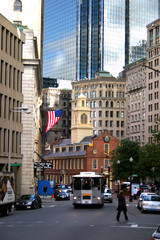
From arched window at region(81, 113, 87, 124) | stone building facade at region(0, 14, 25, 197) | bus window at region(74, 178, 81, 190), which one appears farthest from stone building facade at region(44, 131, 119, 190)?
bus window at region(74, 178, 81, 190)

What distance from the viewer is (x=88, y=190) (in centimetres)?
4341

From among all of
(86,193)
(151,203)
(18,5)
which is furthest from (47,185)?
(151,203)

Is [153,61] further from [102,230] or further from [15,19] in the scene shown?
[102,230]

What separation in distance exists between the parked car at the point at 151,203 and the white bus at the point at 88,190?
16.4ft

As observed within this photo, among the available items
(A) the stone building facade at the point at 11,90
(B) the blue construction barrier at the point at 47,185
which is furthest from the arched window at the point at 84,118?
(A) the stone building facade at the point at 11,90

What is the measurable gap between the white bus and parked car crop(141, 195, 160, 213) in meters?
4.99

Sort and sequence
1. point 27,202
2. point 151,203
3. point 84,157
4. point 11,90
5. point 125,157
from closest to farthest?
point 151,203 < point 27,202 < point 11,90 < point 125,157 < point 84,157

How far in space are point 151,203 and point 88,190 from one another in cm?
633

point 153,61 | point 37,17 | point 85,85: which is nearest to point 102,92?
point 85,85

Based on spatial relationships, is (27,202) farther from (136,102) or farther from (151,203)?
(136,102)

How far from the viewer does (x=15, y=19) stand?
7212cm

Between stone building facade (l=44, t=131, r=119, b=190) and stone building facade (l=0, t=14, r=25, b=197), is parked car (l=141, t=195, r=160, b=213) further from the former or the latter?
stone building facade (l=44, t=131, r=119, b=190)

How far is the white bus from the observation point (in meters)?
43.4

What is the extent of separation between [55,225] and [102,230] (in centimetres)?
342
